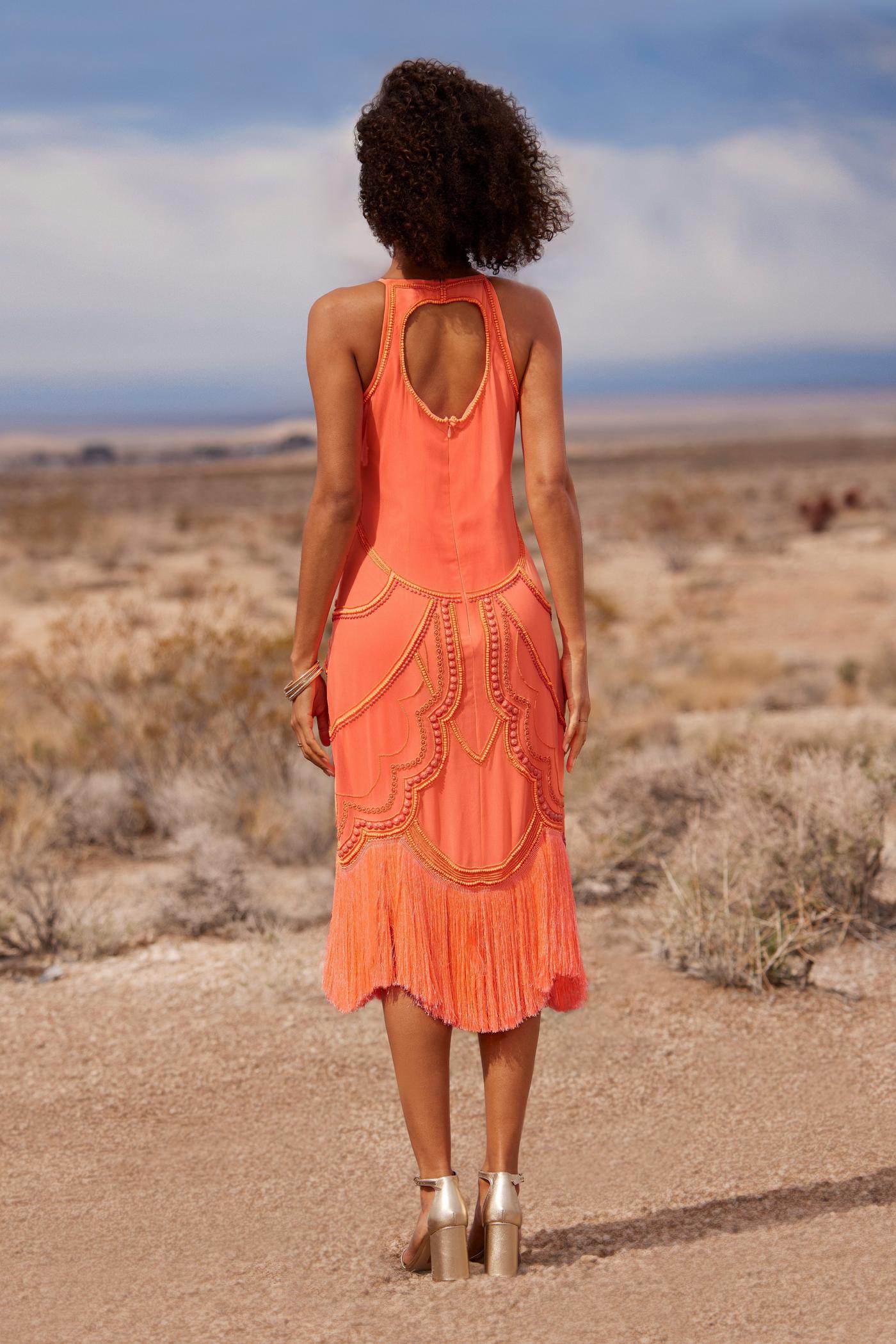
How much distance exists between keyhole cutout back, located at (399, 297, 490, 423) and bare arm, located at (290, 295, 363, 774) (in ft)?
0.40

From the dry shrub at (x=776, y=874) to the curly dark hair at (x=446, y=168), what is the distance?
2536mm

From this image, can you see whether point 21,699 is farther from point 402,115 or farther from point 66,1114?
point 402,115

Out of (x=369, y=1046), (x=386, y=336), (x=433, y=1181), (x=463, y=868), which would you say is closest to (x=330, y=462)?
(x=386, y=336)

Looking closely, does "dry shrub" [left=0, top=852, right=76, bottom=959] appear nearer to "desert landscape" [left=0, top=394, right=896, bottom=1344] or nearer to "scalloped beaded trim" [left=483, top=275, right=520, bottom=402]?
"desert landscape" [left=0, top=394, right=896, bottom=1344]

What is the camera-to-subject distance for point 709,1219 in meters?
3.28

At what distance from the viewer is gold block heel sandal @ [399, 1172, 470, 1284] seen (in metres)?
2.84

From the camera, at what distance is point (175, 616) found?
48.9ft

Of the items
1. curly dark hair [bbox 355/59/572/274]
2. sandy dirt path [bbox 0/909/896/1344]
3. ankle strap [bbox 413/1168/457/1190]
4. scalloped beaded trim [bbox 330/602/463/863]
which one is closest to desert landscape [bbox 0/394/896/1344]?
sandy dirt path [bbox 0/909/896/1344]

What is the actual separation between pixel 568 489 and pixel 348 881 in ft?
3.06

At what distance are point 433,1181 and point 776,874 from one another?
8.81ft

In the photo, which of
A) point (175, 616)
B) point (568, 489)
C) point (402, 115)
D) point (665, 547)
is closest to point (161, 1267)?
point (568, 489)

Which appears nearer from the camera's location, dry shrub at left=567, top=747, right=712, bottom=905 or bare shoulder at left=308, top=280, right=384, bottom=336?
bare shoulder at left=308, top=280, right=384, bottom=336

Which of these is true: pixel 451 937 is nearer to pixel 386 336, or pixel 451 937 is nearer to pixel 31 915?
pixel 386 336

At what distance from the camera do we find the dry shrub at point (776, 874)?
15.8ft
